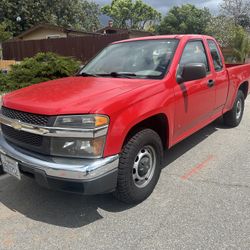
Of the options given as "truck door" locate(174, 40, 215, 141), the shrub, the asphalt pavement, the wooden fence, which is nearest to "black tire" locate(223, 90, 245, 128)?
"truck door" locate(174, 40, 215, 141)

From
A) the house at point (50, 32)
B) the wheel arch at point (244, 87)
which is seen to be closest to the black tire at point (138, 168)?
the wheel arch at point (244, 87)

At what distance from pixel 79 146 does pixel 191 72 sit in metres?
1.72

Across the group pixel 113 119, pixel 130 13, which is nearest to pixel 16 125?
pixel 113 119

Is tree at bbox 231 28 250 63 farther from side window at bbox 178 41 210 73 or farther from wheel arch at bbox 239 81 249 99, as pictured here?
side window at bbox 178 41 210 73

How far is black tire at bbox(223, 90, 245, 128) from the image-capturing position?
6141 mm

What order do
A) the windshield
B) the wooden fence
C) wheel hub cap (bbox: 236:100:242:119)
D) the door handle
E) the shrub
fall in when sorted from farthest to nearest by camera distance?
the wooden fence < the shrub < wheel hub cap (bbox: 236:100:242:119) < the door handle < the windshield

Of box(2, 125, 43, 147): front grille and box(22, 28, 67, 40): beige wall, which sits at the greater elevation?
box(22, 28, 67, 40): beige wall

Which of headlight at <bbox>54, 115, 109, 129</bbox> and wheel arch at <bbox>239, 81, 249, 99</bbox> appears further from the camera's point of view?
wheel arch at <bbox>239, 81, 249, 99</bbox>

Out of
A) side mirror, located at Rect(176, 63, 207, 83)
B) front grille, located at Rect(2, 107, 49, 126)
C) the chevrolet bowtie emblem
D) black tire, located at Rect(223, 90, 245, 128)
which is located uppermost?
side mirror, located at Rect(176, 63, 207, 83)

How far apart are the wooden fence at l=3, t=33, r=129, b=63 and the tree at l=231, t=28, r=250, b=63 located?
6.12 meters

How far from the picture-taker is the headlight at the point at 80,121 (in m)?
2.82

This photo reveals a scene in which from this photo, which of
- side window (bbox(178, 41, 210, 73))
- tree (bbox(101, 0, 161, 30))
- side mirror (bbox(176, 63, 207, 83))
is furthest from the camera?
tree (bbox(101, 0, 161, 30))

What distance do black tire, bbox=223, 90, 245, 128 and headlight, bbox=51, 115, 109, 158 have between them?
156 inches

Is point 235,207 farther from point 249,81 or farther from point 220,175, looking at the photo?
point 249,81
